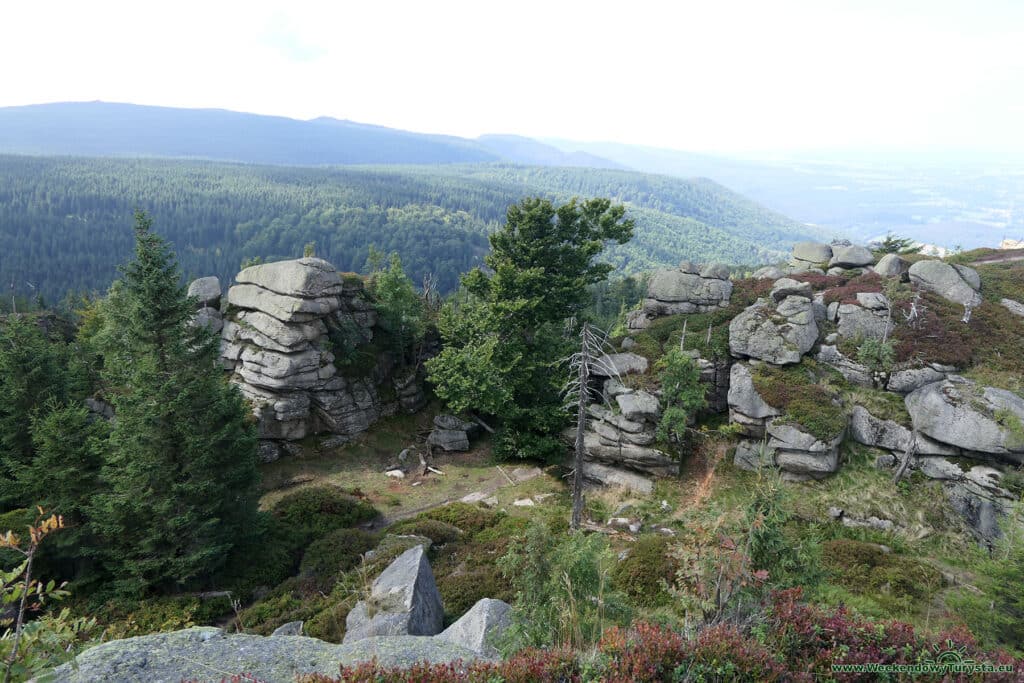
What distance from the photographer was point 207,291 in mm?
35000

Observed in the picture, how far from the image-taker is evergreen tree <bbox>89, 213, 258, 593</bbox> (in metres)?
18.1

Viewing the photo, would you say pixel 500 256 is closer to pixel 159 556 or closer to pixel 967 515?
pixel 159 556

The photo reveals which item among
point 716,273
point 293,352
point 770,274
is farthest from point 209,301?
point 770,274

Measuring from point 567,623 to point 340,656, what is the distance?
13.8ft

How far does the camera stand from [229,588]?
1928 cm

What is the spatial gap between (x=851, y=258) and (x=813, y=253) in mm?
3485

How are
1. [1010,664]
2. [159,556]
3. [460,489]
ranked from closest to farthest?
[1010,664] → [159,556] → [460,489]

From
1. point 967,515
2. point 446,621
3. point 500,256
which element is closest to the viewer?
point 446,621

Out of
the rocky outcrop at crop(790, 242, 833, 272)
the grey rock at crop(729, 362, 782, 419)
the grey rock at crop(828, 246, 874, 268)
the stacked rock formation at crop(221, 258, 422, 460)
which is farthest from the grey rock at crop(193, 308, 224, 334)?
the grey rock at crop(828, 246, 874, 268)

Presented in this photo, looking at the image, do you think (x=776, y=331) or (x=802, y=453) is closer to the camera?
(x=802, y=453)

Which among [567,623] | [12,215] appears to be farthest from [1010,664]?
[12,215]

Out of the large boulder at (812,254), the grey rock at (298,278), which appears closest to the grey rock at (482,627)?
the grey rock at (298,278)

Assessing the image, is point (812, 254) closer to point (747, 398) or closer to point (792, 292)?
point (792, 292)

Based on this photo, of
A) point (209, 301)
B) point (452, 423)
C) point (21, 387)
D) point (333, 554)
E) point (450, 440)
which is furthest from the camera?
point (209, 301)
